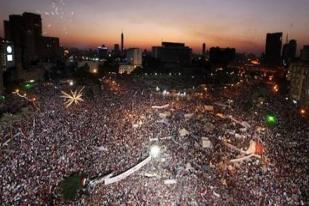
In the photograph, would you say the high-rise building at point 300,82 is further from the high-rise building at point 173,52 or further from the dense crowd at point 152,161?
the high-rise building at point 173,52

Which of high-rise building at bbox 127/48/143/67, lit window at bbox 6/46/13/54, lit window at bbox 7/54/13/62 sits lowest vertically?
high-rise building at bbox 127/48/143/67

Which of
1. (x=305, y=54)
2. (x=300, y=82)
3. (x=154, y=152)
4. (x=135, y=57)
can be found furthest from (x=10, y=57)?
(x=135, y=57)

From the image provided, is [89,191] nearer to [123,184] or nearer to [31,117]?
[123,184]

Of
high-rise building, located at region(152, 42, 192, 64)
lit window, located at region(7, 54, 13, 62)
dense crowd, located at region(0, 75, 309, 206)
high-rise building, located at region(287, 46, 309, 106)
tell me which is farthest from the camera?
high-rise building, located at region(152, 42, 192, 64)

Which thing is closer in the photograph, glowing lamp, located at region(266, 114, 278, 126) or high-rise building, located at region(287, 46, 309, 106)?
glowing lamp, located at region(266, 114, 278, 126)

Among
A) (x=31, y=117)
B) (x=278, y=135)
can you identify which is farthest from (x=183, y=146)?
(x=31, y=117)

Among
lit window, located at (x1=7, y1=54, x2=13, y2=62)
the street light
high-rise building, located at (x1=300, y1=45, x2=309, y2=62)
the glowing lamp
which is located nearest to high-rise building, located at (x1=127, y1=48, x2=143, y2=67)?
high-rise building, located at (x1=300, y1=45, x2=309, y2=62)

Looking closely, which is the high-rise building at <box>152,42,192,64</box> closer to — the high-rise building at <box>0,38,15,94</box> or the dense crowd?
the high-rise building at <box>0,38,15,94</box>

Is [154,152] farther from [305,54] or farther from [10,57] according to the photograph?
[305,54]

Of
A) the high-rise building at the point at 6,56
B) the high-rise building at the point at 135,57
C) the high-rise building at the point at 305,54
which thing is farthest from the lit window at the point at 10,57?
the high-rise building at the point at 135,57
